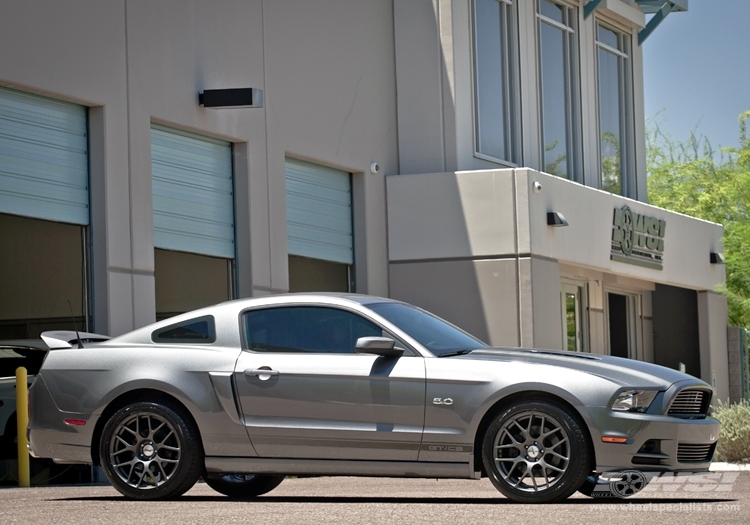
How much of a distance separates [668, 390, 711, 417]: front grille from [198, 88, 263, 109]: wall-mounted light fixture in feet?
27.4

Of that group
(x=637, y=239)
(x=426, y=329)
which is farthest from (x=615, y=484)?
(x=637, y=239)

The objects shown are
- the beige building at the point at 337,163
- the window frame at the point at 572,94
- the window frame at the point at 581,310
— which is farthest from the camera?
the window frame at the point at 581,310

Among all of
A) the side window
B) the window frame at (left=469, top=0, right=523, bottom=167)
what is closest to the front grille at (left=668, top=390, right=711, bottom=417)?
the side window

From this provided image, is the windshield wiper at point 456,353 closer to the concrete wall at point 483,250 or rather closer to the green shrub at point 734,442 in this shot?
the green shrub at point 734,442

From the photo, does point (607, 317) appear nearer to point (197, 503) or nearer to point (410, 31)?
point (410, 31)

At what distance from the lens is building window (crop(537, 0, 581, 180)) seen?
77.7 ft

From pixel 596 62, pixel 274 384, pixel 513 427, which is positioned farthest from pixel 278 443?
pixel 596 62

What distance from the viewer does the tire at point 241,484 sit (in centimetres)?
983

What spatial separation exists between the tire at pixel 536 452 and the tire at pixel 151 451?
2136 millimetres

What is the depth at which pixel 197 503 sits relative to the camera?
28.3ft

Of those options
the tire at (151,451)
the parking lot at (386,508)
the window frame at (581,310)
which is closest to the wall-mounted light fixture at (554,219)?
the window frame at (581,310)

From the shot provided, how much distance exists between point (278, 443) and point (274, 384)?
42 cm

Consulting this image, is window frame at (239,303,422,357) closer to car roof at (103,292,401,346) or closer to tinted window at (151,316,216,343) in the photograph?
car roof at (103,292,401,346)

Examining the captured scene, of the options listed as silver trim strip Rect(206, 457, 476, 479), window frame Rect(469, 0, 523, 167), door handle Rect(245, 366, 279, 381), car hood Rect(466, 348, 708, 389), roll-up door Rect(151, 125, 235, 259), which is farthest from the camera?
window frame Rect(469, 0, 523, 167)
